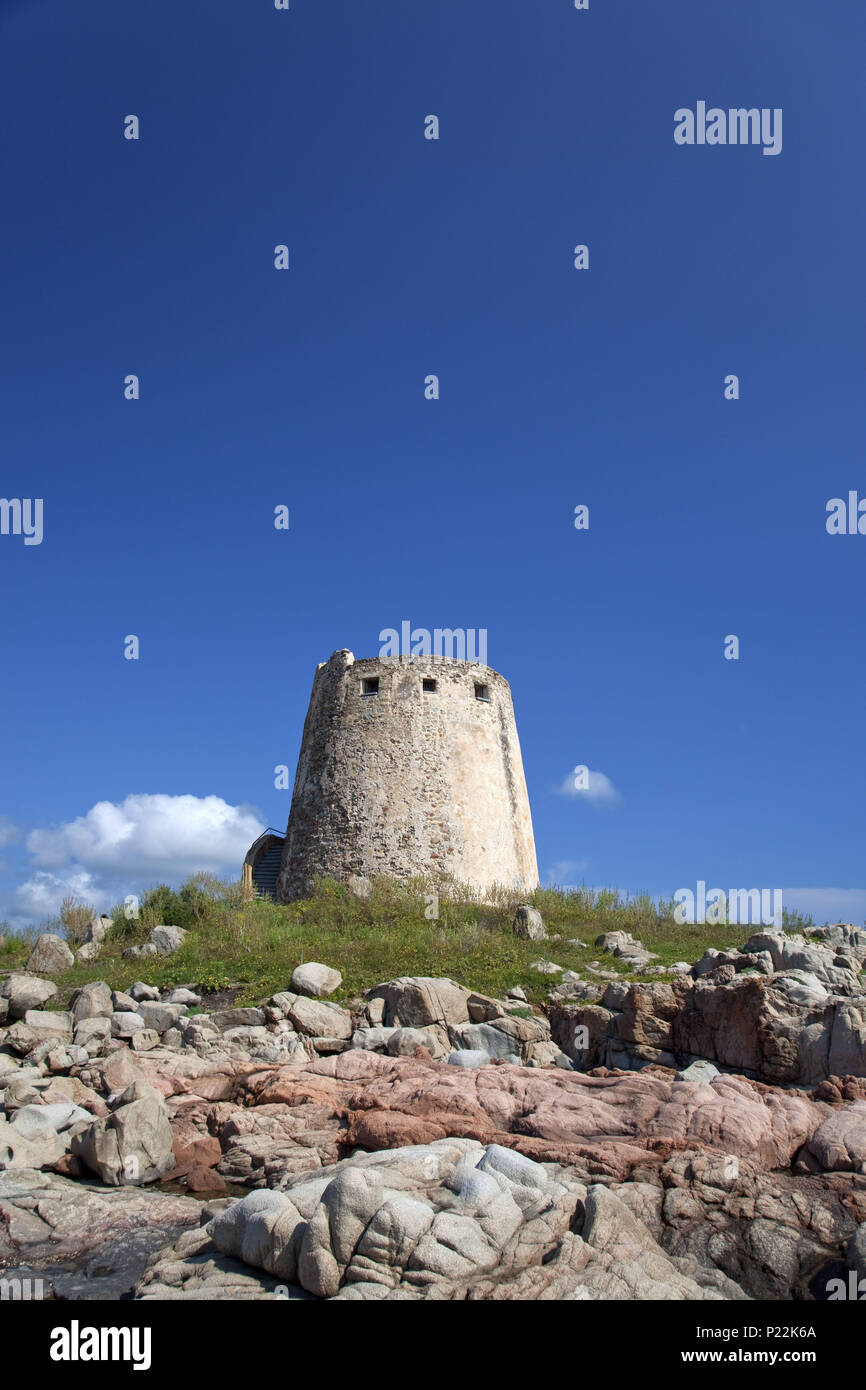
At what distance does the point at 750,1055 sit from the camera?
359 inches

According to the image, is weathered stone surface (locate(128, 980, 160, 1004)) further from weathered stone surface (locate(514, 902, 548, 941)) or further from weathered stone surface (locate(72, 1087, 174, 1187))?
weathered stone surface (locate(514, 902, 548, 941))

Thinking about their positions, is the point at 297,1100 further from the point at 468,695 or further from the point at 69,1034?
the point at 468,695

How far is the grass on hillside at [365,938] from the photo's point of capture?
15875 millimetres

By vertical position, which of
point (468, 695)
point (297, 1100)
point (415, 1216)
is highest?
point (468, 695)

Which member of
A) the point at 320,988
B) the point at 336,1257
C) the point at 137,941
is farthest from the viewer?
the point at 137,941

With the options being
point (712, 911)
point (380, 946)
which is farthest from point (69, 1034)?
point (712, 911)

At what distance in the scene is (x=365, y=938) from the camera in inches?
715

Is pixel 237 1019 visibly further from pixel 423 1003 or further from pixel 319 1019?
pixel 423 1003

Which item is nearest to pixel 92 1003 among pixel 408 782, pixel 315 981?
pixel 315 981

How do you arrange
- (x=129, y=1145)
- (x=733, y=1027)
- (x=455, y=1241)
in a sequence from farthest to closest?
(x=733, y=1027)
(x=129, y=1145)
(x=455, y=1241)

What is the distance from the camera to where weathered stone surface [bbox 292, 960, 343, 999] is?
14.4 m

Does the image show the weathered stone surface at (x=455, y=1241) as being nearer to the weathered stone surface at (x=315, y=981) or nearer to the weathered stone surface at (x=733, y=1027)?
the weathered stone surface at (x=733, y=1027)

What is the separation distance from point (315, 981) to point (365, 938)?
12.2 ft

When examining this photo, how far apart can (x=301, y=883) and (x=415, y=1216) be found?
19.0 metres
